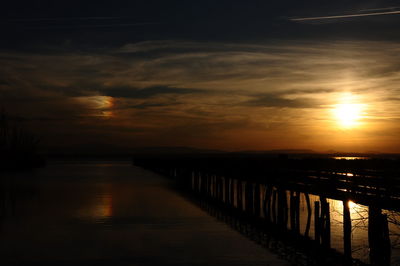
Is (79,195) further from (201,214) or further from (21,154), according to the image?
(21,154)

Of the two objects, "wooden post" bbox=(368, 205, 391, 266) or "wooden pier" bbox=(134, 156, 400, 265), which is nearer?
"wooden post" bbox=(368, 205, 391, 266)

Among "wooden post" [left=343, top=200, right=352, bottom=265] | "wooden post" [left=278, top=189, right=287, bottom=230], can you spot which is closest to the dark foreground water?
"wooden post" [left=343, top=200, right=352, bottom=265]

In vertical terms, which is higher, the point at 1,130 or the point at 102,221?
the point at 1,130

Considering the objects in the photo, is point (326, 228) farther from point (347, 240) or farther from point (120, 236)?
point (120, 236)

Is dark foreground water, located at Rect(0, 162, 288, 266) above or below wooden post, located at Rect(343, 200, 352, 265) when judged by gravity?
below

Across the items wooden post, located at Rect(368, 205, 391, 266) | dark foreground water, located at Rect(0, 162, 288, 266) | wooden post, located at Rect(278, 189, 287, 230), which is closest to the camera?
wooden post, located at Rect(368, 205, 391, 266)

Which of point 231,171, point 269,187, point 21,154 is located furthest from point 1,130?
point 269,187

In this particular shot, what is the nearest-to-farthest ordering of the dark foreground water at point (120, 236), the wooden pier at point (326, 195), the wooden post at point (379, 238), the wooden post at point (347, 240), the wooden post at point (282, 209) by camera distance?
the wooden post at point (379, 238) → the wooden pier at point (326, 195) → the wooden post at point (347, 240) → the dark foreground water at point (120, 236) → the wooden post at point (282, 209)

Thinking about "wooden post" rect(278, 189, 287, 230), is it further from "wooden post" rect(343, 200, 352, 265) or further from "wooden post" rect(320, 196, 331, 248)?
"wooden post" rect(343, 200, 352, 265)

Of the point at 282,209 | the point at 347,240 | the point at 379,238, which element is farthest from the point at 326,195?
the point at 282,209

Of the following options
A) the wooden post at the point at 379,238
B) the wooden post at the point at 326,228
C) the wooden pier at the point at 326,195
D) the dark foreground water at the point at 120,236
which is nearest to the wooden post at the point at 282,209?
the wooden pier at the point at 326,195

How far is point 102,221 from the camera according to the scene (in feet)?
114

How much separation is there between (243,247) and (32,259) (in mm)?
8316

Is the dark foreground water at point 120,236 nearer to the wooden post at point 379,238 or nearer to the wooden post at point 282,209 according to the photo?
the wooden post at point 282,209
